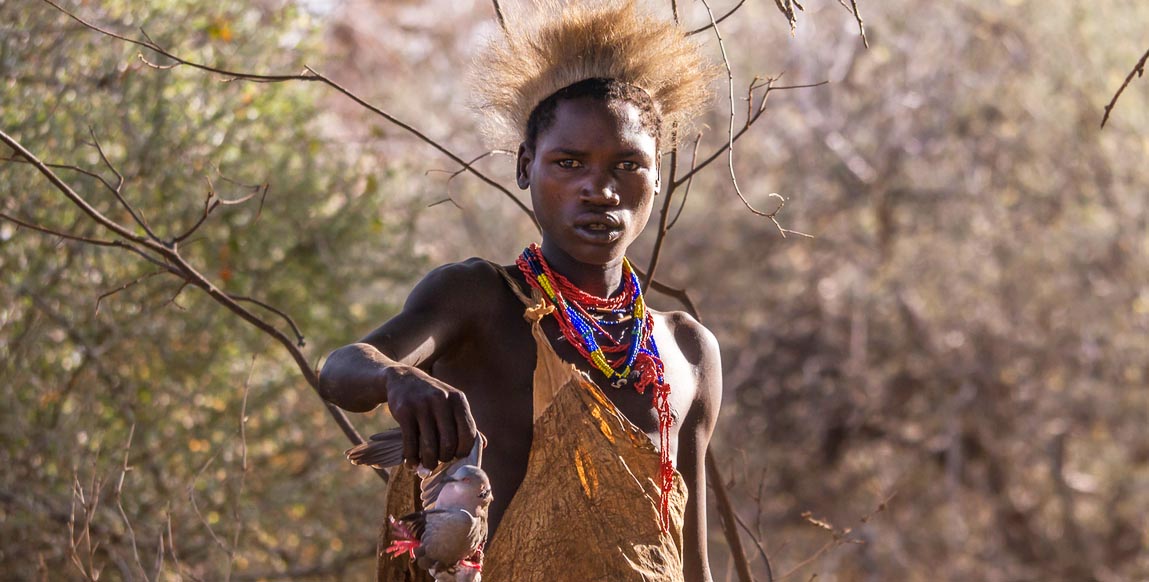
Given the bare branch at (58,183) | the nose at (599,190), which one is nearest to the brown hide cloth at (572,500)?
the nose at (599,190)

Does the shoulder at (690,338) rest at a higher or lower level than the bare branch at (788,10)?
lower

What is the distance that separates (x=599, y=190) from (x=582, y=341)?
262 millimetres

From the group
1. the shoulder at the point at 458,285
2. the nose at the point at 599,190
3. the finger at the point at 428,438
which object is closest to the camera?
the finger at the point at 428,438

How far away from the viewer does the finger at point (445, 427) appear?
1699 mm

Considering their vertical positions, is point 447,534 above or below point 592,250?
below

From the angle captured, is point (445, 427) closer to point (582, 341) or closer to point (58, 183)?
point (582, 341)

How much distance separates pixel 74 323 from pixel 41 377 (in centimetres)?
21

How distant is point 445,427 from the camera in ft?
5.58

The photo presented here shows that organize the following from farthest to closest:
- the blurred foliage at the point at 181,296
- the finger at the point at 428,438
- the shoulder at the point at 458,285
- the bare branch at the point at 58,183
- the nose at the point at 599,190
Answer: the blurred foliage at the point at 181,296 < the bare branch at the point at 58,183 < the nose at the point at 599,190 < the shoulder at the point at 458,285 < the finger at the point at 428,438

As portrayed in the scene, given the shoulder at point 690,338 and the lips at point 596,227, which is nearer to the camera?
the lips at point 596,227

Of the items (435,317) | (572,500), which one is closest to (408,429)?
(435,317)

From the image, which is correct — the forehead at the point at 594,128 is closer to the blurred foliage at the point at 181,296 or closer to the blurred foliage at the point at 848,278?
the blurred foliage at the point at 181,296

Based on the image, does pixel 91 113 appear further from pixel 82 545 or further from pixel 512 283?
pixel 512 283

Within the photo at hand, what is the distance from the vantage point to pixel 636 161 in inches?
94.7
